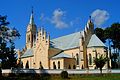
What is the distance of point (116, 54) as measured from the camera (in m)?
100

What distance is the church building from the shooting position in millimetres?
76062

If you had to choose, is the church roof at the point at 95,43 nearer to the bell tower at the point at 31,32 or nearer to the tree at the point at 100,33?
the tree at the point at 100,33

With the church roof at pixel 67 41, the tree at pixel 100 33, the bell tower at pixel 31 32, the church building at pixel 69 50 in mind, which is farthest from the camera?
the bell tower at pixel 31 32

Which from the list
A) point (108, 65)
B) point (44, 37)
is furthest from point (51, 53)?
point (108, 65)

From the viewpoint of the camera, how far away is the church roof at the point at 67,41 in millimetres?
81438

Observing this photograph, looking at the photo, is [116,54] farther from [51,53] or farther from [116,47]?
[51,53]

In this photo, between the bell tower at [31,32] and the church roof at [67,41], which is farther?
the bell tower at [31,32]

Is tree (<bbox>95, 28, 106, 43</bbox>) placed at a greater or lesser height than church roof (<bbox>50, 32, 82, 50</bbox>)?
greater

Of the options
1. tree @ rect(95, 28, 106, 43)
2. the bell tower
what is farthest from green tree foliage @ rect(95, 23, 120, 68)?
the bell tower

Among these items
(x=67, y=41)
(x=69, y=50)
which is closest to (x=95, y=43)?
(x=69, y=50)

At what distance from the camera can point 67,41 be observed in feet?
281

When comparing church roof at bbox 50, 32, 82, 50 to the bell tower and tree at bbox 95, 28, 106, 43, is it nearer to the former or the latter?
the bell tower

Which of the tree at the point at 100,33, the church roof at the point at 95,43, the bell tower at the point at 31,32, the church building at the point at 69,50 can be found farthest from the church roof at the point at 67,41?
the tree at the point at 100,33

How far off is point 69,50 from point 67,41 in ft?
16.4
